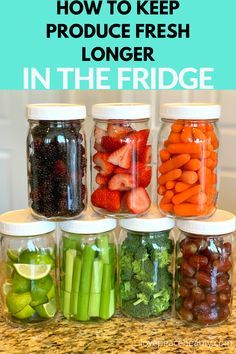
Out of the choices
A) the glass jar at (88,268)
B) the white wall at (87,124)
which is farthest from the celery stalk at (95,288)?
the white wall at (87,124)

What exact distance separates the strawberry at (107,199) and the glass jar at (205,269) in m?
0.12

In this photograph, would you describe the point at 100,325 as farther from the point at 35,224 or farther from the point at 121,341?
the point at 35,224

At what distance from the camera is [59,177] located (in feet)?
3.04

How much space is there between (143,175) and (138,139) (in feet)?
0.22

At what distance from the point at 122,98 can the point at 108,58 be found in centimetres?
12

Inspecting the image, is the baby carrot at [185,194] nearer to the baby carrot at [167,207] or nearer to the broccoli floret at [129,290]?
the baby carrot at [167,207]

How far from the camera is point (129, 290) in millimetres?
975

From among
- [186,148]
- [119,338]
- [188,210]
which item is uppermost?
[186,148]

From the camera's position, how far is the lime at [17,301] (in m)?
0.94

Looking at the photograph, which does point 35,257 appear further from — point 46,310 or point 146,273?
point 146,273

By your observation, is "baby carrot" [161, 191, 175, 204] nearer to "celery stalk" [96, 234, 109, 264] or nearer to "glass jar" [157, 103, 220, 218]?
"glass jar" [157, 103, 220, 218]

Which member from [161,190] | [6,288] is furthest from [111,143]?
[6,288]

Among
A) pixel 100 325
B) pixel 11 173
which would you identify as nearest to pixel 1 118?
pixel 11 173

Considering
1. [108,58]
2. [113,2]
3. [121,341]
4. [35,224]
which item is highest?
[113,2]
